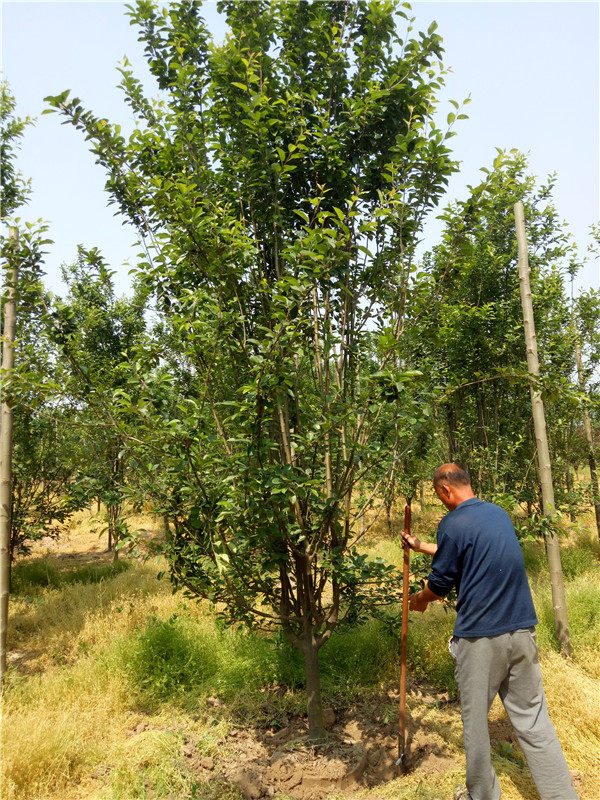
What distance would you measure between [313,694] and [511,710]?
1.56m

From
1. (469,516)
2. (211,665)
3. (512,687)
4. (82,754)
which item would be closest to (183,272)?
(469,516)

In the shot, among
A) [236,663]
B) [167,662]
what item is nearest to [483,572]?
[236,663]

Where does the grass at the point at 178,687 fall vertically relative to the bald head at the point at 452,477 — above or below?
below

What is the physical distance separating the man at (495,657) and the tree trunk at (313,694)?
49.0 inches

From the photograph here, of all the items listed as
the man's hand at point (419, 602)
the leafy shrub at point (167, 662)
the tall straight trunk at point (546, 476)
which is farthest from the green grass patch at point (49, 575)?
the tall straight trunk at point (546, 476)

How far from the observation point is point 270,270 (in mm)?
4004

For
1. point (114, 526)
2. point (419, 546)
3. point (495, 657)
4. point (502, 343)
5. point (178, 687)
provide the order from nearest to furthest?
point (495, 657), point (114, 526), point (419, 546), point (178, 687), point (502, 343)

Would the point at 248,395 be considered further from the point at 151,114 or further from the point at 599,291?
the point at 599,291

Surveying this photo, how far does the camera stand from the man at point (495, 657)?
2828mm

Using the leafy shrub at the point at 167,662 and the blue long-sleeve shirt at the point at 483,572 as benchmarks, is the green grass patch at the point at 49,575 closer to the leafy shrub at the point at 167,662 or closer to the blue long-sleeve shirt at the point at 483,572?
the leafy shrub at the point at 167,662

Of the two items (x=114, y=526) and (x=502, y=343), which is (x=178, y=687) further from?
(x=502, y=343)

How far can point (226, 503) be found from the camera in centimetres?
278

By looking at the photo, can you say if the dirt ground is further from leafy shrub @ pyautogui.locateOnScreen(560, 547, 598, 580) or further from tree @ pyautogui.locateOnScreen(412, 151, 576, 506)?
leafy shrub @ pyautogui.locateOnScreen(560, 547, 598, 580)

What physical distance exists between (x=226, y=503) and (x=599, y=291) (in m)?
7.37
